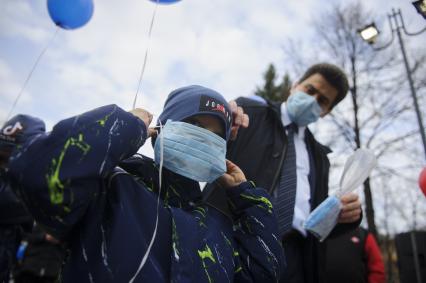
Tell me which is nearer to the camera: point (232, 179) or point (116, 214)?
point (116, 214)

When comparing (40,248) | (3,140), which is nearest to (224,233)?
(3,140)

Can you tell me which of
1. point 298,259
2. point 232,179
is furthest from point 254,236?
point 298,259

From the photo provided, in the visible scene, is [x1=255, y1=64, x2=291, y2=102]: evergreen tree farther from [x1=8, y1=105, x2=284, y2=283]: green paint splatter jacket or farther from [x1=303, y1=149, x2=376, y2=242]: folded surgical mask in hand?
[x1=8, y1=105, x2=284, y2=283]: green paint splatter jacket

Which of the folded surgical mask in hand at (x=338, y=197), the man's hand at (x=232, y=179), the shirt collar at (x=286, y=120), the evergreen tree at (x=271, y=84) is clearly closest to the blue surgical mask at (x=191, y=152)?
the man's hand at (x=232, y=179)

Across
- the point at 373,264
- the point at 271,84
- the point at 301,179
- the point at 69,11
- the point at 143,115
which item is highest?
the point at 271,84

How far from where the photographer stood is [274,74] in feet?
61.9

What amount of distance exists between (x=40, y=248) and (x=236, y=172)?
3.74 m

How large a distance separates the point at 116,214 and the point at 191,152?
0.45m

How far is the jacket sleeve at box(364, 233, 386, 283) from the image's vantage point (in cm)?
389

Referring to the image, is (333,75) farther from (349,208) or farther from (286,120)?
(349,208)

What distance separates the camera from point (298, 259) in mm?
2035

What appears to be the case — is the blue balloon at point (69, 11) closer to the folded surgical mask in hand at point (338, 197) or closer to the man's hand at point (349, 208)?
the folded surgical mask in hand at point (338, 197)

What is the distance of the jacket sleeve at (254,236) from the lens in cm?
132

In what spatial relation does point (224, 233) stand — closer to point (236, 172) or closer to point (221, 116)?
point (236, 172)
